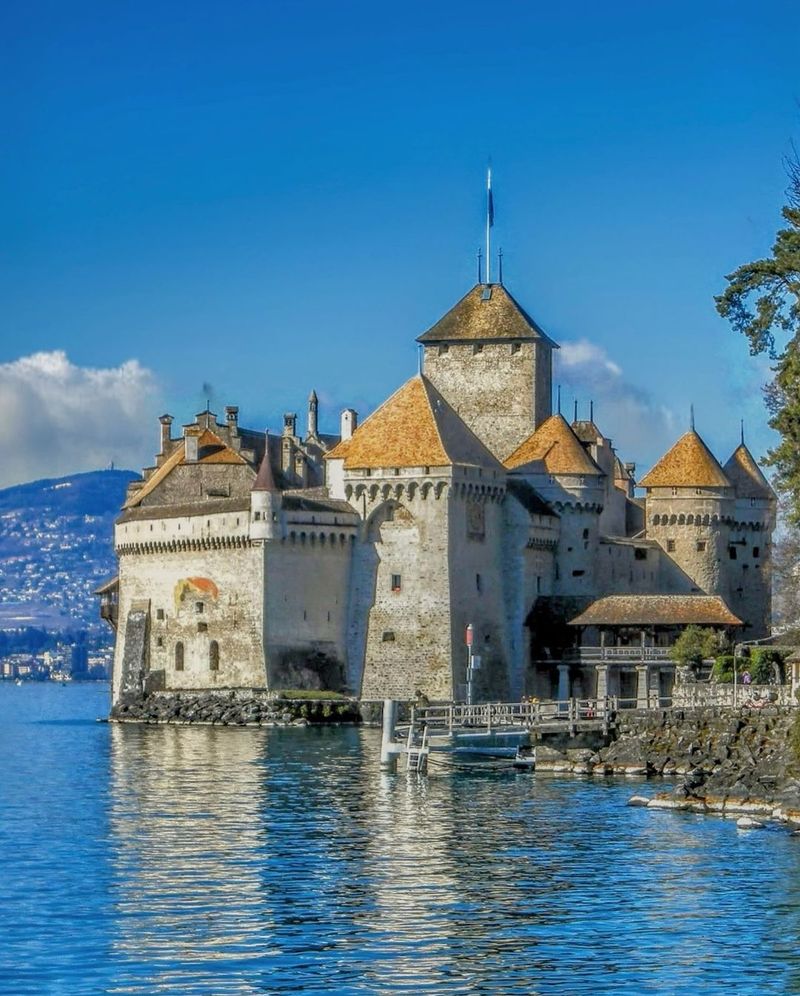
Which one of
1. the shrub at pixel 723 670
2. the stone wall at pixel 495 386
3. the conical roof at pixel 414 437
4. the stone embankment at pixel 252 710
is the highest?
→ the stone wall at pixel 495 386

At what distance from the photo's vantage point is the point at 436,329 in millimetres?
87312

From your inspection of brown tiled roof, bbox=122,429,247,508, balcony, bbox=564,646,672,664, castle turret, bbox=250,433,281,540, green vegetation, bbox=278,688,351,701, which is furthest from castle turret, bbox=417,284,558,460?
green vegetation, bbox=278,688,351,701

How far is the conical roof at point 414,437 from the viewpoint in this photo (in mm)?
76500

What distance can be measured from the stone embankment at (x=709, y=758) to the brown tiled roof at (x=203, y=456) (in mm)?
31735

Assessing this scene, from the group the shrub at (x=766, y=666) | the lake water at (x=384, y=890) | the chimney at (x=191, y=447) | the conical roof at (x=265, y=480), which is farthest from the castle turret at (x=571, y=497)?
the lake water at (x=384, y=890)

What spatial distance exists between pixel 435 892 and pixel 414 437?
1718 inches

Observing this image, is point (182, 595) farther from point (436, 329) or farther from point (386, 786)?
point (386, 786)

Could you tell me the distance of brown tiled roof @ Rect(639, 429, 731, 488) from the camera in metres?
85.8

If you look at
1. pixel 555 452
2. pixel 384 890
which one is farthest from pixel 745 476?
pixel 384 890

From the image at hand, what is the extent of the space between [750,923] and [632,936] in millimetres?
1942

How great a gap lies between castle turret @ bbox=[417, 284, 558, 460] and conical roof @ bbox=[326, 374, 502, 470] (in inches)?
262

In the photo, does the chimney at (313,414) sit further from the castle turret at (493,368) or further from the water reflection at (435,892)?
the water reflection at (435,892)

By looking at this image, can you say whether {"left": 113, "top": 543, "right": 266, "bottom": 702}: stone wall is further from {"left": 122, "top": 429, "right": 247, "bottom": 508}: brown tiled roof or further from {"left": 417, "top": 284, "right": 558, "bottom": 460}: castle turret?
{"left": 417, "top": 284, "right": 558, "bottom": 460}: castle turret

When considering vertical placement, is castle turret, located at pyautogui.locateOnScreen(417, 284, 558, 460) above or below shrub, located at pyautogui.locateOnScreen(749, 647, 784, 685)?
above
